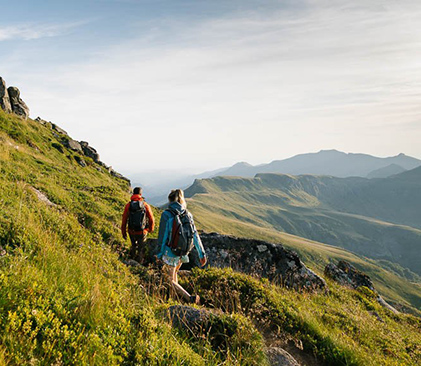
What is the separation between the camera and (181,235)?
737cm

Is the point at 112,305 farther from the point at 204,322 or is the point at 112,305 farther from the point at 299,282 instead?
the point at 299,282

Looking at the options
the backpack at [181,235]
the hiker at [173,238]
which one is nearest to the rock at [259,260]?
the hiker at [173,238]

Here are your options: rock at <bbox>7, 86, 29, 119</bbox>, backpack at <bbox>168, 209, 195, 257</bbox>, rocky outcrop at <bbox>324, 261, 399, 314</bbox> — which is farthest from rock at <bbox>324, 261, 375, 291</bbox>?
rock at <bbox>7, 86, 29, 119</bbox>

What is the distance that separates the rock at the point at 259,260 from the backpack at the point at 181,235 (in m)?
4.54

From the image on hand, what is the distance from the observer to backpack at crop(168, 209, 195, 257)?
731 cm

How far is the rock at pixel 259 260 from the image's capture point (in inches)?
475

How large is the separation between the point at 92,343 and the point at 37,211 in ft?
21.4

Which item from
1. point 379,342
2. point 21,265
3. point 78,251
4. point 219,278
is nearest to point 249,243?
point 219,278

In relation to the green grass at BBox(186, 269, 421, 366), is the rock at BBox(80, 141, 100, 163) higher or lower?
higher

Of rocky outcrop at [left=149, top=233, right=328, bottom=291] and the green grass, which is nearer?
the green grass

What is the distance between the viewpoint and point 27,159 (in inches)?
823

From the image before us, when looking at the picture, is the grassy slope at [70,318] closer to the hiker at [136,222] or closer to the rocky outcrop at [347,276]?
the hiker at [136,222]

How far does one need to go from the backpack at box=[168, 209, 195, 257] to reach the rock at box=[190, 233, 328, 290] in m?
4.54

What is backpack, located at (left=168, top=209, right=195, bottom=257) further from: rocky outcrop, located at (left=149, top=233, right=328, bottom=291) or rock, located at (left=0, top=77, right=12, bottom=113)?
rock, located at (left=0, top=77, right=12, bottom=113)
